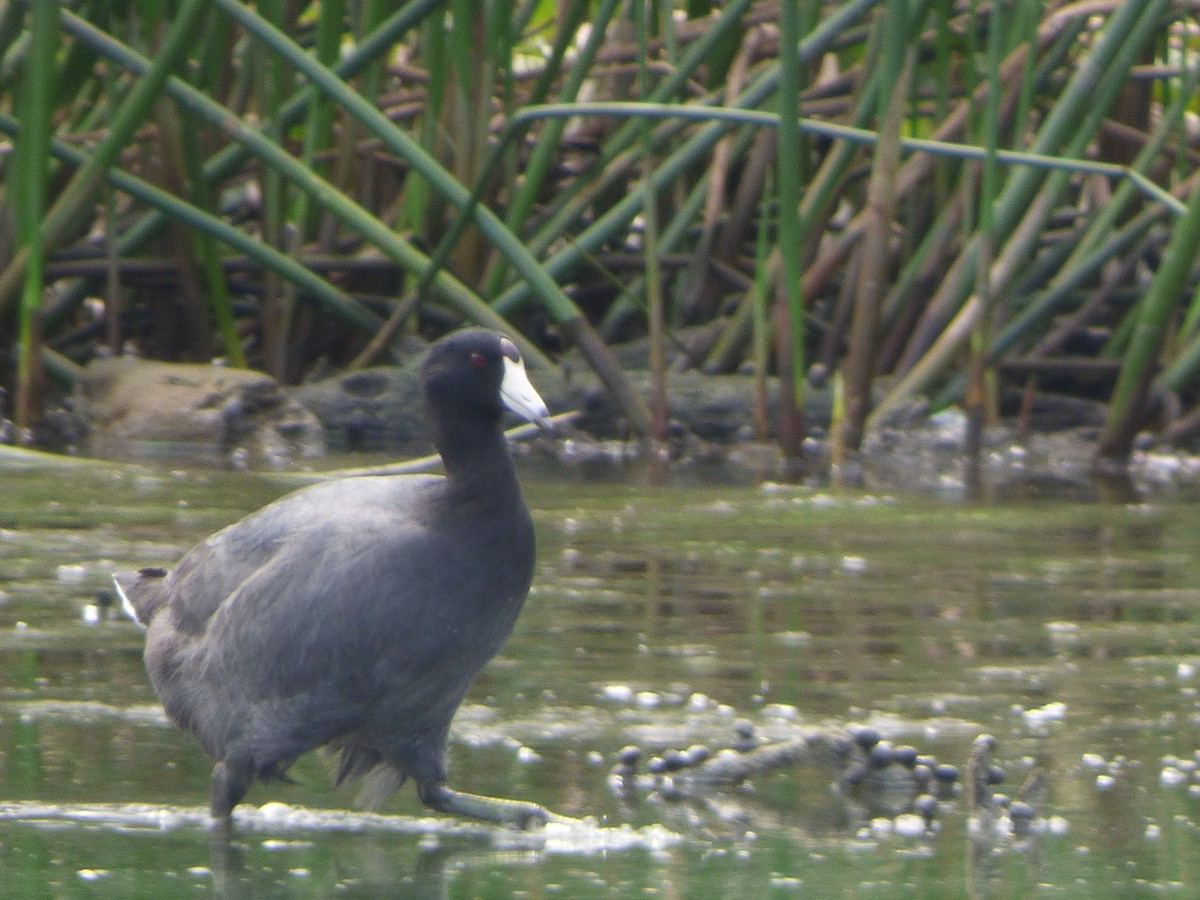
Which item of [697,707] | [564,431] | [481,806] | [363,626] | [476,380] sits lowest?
[564,431]

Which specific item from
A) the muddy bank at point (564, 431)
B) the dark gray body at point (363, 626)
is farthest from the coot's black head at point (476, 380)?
the muddy bank at point (564, 431)

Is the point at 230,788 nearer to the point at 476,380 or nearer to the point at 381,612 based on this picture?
the point at 381,612

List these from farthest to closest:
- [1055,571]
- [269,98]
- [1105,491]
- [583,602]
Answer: [269,98]
[1105,491]
[1055,571]
[583,602]

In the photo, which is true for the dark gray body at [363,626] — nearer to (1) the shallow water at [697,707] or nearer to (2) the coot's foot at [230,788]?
(2) the coot's foot at [230,788]

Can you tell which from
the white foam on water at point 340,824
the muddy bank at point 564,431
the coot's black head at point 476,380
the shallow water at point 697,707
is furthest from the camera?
the muddy bank at point 564,431

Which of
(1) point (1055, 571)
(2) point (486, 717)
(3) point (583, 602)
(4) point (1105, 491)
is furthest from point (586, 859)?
(4) point (1105, 491)

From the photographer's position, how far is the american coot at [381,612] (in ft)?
10.7

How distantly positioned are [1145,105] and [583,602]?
4517mm

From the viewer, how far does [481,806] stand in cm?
329

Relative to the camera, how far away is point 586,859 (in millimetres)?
3057

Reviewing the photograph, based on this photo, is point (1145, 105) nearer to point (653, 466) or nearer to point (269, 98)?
point (653, 466)

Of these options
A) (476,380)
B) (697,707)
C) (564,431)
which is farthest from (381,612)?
(564,431)

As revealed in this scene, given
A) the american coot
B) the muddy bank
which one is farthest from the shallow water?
the muddy bank

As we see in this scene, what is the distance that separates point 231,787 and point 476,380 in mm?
738
